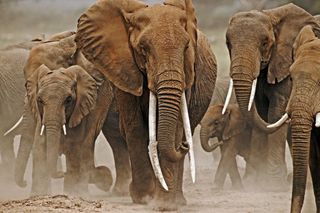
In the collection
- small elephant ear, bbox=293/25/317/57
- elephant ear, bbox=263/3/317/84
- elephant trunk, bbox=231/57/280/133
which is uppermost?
elephant ear, bbox=263/3/317/84

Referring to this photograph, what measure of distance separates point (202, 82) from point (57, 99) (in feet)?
4.03

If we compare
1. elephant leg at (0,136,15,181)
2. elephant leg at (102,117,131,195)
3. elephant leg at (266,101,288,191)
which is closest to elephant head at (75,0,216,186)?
elephant leg at (266,101,288,191)

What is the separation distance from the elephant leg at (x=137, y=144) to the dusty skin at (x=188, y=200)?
148 millimetres

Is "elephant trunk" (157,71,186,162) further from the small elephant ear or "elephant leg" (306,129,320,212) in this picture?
"elephant leg" (306,129,320,212)

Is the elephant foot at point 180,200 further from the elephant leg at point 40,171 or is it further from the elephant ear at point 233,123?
the elephant ear at point 233,123

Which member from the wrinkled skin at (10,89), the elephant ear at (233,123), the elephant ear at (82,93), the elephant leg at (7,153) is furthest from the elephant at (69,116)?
the wrinkled skin at (10,89)

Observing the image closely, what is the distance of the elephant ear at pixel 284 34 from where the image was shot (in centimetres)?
1029

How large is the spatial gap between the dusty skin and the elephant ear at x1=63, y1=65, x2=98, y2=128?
0.72 m

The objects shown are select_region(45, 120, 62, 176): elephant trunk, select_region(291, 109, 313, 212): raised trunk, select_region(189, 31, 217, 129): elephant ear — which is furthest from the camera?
select_region(45, 120, 62, 176): elephant trunk

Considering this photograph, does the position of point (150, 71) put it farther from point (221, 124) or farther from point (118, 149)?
point (221, 124)

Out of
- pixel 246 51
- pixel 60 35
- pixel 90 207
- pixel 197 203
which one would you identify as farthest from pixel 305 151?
pixel 60 35

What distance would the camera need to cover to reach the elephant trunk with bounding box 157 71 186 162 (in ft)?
25.5

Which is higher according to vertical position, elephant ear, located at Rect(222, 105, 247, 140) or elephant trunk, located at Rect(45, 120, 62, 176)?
elephant ear, located at Rect(222, 105, 247, 140)

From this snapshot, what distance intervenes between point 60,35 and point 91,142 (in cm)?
166
